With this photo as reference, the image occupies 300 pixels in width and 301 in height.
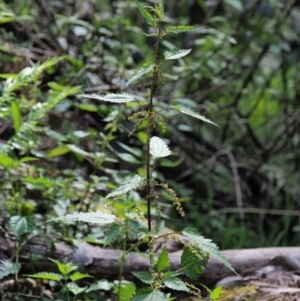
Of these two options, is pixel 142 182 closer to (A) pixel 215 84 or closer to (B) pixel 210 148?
(A) pixel 215 84

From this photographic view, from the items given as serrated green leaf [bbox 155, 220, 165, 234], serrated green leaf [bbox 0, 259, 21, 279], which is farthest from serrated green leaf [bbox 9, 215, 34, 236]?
serrated green leaf [bbox 155, 220, 165, 234]

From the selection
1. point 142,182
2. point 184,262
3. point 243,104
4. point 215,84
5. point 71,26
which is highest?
point 142,182

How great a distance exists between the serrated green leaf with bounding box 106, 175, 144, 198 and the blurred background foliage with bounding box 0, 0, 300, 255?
2.58 feet

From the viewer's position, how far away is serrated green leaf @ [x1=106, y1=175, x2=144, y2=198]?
1.25 meters

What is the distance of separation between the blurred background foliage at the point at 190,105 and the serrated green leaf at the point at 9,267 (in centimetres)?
37

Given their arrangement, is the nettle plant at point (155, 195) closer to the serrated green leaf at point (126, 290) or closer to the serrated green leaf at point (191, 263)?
the serrated green leaf at point (191, 263)

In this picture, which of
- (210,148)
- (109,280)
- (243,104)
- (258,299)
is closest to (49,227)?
(109,280)

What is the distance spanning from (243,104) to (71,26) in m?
1.66

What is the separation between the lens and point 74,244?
192cm

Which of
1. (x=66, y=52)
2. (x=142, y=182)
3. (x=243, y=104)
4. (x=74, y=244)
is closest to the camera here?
(x=142, y=182)

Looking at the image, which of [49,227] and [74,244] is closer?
[74,244]

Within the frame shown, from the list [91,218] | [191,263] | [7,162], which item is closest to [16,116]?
[7,162]

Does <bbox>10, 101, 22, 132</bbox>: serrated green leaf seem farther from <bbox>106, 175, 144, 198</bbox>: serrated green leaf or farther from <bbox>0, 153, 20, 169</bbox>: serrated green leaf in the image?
<bbox>106, 175, 144, 198</bbox>: serrated green leaf

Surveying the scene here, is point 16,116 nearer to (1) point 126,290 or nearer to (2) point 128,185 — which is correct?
(1) point 126,290
